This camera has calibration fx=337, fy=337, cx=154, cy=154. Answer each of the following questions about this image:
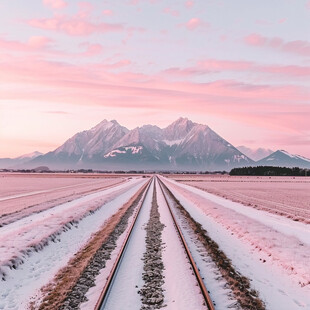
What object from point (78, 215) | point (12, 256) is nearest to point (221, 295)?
point (12, 256)

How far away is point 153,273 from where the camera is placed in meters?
11.9

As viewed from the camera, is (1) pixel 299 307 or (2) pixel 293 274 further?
(2) pixel 293 274

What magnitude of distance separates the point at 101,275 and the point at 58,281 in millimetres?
1418

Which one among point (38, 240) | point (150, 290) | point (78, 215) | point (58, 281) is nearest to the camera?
point (150, 290)

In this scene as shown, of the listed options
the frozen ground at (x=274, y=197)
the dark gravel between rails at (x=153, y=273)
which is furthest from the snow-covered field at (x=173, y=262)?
the frozen ground at (x=274, y=197)

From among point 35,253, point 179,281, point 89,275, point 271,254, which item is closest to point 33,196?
point 35,253

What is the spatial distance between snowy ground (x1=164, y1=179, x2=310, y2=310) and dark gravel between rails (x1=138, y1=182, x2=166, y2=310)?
3.00 meters

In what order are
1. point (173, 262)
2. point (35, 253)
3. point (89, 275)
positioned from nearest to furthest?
point (89, 275) → point (173, 262) → point (35, 253)

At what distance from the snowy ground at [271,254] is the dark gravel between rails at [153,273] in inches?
118

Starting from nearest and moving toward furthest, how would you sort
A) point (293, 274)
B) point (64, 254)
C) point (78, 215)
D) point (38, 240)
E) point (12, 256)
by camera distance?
1. point (293, 274)
2. point (12, 256)
3. point (64, 254)
4. point (38, 240)
5. point (78, 215)

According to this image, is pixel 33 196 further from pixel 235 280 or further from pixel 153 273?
pixel 235 280

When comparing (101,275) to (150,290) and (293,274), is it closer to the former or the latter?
(150,290)

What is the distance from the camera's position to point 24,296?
10242 millimetres

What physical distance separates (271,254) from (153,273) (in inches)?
247
